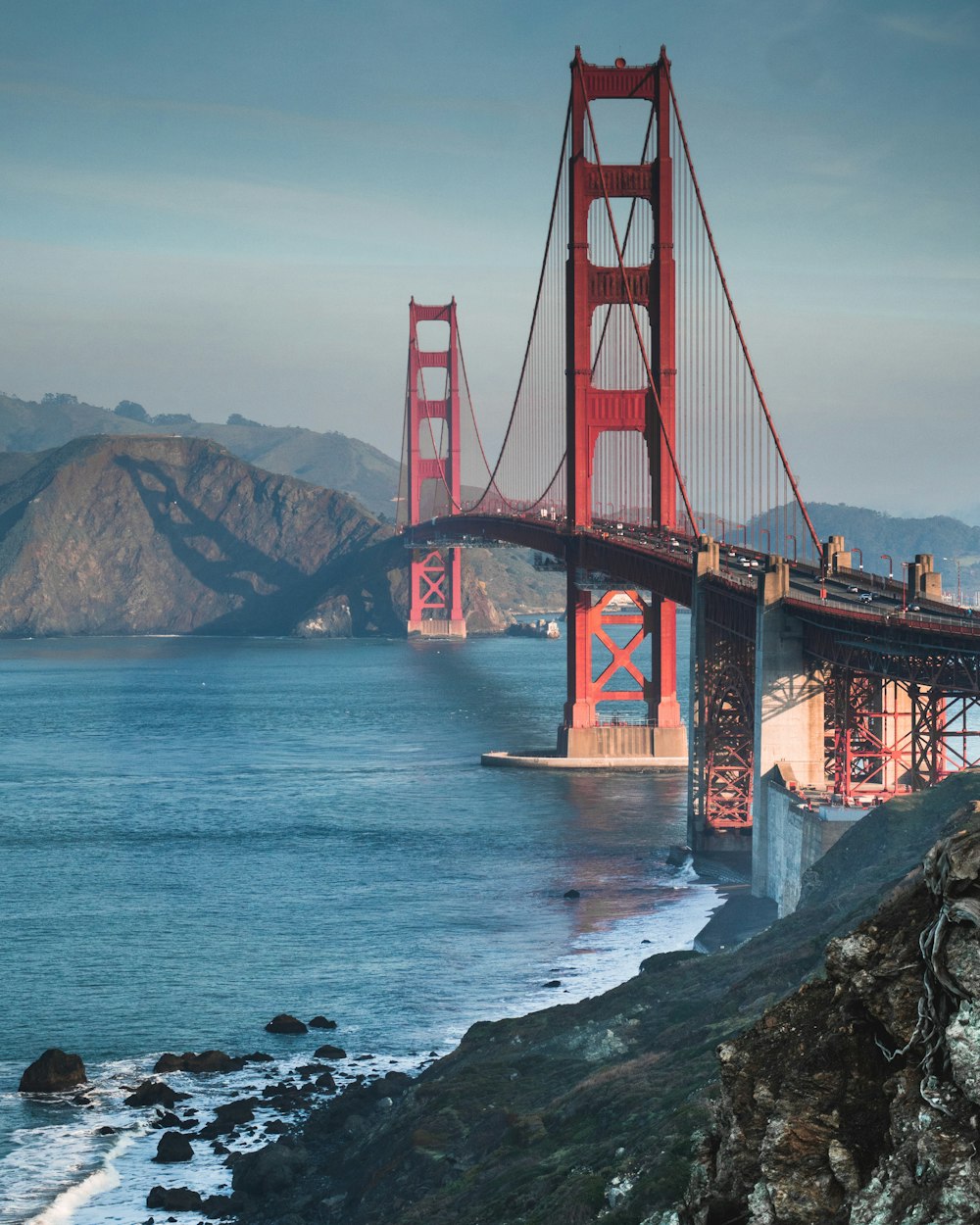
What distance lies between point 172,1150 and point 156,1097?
3387 millimetres

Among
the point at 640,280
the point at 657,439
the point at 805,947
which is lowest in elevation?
the point at 805,947

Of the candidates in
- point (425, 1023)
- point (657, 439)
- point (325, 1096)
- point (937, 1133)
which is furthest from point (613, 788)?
point (937, 1133)

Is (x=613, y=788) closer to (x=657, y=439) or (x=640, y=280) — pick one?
(x=657, y=439)

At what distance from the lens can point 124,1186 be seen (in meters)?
30.7

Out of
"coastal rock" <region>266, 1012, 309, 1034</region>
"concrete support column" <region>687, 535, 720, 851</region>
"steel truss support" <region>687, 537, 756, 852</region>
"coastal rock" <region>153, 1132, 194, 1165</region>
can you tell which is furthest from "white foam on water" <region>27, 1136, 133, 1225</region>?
"steel truss support" <region>687, 537, 756, 852</region>

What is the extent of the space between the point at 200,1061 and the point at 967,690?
1948 cm

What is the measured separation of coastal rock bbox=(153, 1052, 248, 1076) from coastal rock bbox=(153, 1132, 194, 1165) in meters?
4.72

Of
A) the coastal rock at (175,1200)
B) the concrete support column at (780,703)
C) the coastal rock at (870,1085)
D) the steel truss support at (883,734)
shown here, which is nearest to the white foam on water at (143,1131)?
the coastal rock at (175,1200)

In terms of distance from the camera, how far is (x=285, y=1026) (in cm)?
3984

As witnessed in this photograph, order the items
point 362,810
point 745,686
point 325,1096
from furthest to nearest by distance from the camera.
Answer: point 362,810, point 745,686, point 325,1096

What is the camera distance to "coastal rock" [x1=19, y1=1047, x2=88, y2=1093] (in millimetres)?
36094

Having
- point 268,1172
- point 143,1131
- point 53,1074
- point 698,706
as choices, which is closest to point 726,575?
point 698,706

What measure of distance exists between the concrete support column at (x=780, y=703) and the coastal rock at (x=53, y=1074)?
72.3 feet

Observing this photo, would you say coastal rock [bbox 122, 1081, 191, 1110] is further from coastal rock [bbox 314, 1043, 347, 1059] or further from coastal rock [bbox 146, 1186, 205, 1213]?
coastal rock [bbox 146, 1186, 205, 1213]
